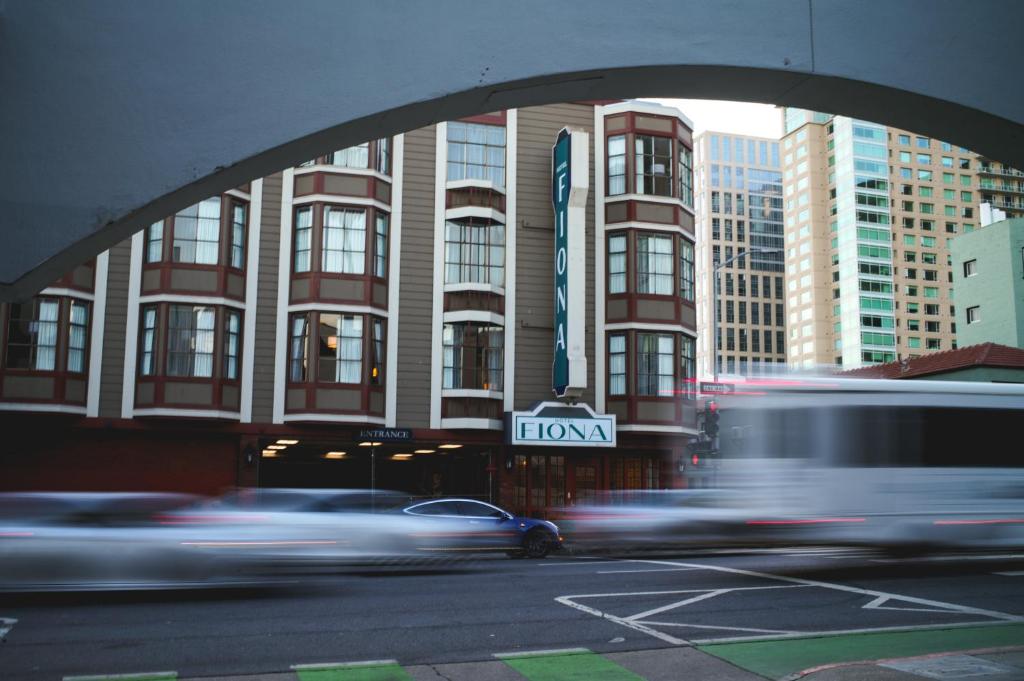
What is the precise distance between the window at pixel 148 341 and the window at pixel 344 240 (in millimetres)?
4935

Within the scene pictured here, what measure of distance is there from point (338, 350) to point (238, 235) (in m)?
4.46

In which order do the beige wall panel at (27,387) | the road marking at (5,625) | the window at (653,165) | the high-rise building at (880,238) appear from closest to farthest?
1. the road marking at (5,625)
2. the beige wall panel at (27,387)
3. the window at (653,165)
4. the high-rise building at (880,238)

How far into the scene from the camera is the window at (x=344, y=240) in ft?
92.1

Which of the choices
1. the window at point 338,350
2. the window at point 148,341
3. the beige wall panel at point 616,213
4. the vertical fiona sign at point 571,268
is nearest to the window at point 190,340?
the window at point 148,341

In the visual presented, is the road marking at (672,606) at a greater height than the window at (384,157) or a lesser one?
lesser

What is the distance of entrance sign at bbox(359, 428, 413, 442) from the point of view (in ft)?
90.9

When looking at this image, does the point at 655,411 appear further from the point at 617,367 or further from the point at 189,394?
the point at 189,394

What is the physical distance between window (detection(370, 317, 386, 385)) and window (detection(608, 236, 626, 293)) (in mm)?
7351

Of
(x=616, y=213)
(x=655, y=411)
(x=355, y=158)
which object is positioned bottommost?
(x=655, y=411)

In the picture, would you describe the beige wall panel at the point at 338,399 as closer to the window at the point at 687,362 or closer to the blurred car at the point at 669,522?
the blurred car at the point at 669,522

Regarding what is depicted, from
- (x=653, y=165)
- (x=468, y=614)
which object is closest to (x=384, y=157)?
(x=653, y=165)

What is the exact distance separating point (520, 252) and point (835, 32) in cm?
2551

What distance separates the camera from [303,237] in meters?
28.3

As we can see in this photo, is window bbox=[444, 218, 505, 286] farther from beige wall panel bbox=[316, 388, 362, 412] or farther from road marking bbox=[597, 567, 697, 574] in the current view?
road marking bbox=[597, 567, 697, 574]
